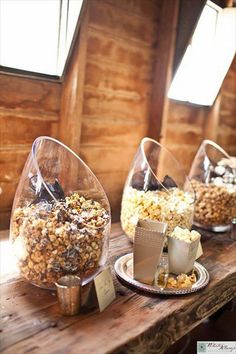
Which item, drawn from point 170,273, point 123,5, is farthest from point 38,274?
point 123,5

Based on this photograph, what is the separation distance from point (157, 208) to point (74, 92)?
22.1 inches

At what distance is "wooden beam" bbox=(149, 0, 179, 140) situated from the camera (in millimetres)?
1766

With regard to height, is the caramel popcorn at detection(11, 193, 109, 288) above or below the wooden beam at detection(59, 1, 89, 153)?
below

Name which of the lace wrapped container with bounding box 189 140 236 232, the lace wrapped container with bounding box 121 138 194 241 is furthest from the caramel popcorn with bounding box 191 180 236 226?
the lace wrapped container with bounding box 121 138 194 241

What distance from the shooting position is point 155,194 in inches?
52.1

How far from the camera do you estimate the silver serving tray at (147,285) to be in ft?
3.27

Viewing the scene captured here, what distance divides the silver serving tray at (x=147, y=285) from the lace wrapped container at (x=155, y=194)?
0.14 meters

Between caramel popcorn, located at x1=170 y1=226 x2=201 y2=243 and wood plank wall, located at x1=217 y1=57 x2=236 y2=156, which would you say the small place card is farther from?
wood plank wall, located at x1=217 y1=57 x2=236 y2=156

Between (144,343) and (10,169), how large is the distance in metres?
0.83

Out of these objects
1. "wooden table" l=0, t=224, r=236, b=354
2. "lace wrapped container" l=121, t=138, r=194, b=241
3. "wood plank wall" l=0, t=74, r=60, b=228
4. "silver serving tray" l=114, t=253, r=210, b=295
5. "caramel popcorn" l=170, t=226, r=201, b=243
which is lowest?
"wooden table" l=0, t=224, r=236, b=354

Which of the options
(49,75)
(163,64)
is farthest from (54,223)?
(163,64)

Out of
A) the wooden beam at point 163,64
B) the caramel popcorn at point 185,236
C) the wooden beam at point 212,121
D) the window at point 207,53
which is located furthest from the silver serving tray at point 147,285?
the wooden beam at point 212,121

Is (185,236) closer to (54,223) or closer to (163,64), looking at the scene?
(54,223)

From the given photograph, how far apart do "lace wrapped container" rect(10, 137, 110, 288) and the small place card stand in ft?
0.17
